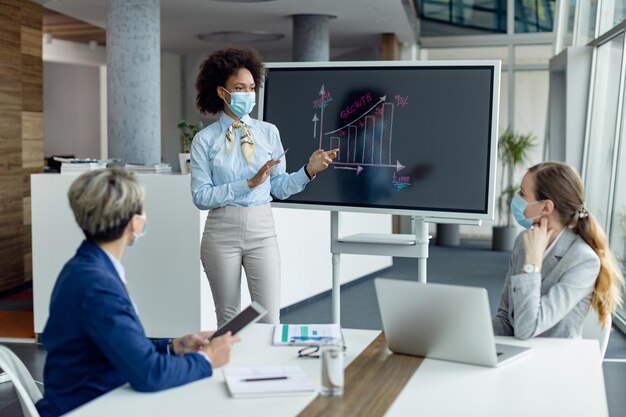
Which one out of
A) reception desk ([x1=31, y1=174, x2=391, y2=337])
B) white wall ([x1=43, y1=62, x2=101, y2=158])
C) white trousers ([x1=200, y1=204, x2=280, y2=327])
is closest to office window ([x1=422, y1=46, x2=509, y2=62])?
white wall ([x1=43, y1=62, x2=101, y2=158])

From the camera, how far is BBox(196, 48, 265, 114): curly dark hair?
12.5 feet

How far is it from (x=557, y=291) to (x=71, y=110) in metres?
13.5

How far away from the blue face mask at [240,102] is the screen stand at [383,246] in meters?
0.90

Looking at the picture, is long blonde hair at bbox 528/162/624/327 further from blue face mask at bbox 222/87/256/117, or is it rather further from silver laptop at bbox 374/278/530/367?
blue face mask at bbox 222/87/256/117

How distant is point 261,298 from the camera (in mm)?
3775

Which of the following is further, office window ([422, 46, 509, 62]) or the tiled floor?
office window ([422, 46, 509, 62])

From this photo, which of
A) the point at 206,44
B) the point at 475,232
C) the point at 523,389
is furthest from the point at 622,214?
the point at 206,44

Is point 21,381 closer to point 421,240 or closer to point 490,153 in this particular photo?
point 421,240

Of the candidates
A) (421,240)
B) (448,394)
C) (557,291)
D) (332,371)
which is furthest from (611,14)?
(332,371)

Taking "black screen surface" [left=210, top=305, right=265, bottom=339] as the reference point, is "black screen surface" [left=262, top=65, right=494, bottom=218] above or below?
above

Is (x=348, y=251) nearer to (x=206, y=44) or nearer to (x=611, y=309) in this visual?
(x=611, y=309)

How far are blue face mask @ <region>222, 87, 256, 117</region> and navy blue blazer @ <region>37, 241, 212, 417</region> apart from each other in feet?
5.48

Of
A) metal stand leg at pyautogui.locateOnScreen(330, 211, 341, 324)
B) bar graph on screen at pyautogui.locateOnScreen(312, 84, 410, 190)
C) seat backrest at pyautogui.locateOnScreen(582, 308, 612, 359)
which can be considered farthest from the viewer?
metal stand leg at pyautogui.locateOnScreen(330, 211, 341, 324)

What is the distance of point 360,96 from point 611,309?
1850 millimetres
